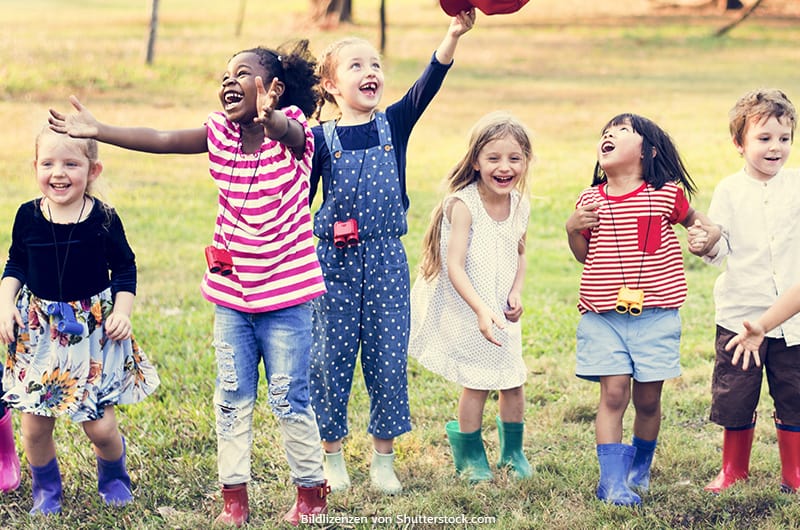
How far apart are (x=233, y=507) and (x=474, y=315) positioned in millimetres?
1222

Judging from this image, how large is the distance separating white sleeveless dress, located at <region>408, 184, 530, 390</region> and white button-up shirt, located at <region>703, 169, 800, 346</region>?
0.81 m

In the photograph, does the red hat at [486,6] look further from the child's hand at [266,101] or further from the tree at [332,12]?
the tree at [332,12]

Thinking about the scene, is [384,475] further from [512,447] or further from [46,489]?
[46,489]

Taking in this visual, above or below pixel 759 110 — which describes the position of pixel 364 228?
below

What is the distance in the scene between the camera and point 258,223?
3.88 meters

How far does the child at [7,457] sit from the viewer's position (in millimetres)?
4363

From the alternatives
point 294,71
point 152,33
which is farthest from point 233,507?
point 152,33

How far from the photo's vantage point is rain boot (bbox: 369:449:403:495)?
4.38m

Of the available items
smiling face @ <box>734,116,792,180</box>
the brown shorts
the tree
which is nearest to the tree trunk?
the tree

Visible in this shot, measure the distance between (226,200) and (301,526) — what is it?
47.5 inches

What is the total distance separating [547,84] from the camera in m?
19.7

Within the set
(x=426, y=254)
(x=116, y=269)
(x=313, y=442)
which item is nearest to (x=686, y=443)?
(x=426, y=254)

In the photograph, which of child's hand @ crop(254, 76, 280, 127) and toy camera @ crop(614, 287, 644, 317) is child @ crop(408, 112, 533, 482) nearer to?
toy camera @ crop(614, 287, 644, 317)

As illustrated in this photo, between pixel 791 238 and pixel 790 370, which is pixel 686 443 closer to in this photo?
pixel 790 370
